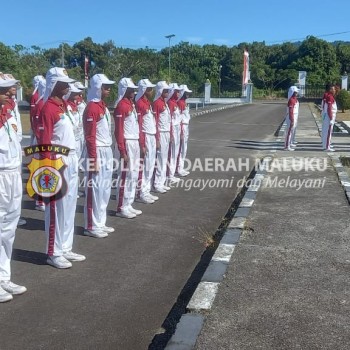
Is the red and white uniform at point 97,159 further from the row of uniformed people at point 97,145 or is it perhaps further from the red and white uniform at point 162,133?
the red and white uniform at point 162,133

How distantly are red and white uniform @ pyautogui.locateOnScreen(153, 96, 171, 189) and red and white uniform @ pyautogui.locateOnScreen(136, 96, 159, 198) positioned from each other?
538 mm

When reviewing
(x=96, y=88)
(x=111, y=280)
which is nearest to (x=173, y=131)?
(x=96, y=88)

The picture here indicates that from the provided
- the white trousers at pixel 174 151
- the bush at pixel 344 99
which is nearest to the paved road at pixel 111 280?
the white trousers at pixel 174 151

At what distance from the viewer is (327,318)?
4215 mm

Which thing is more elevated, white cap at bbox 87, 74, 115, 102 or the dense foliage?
the dense foliage

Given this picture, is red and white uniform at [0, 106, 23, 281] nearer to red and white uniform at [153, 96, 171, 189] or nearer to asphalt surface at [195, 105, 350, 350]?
asphalt surface at [195, 105, 350, 350]

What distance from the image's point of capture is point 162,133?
924cm

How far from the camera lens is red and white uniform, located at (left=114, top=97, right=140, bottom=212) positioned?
Result: 7297 mm

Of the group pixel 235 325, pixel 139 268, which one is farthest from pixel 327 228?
pixel 235 325

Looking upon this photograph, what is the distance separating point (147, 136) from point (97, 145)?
1966 millimetres

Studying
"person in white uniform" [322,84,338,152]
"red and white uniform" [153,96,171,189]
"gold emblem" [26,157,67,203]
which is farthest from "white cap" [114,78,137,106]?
"person in white uniform" [322,84,338,152]

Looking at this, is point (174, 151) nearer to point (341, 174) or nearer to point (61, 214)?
point (341, 174)

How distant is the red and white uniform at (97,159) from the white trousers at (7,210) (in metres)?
1.76

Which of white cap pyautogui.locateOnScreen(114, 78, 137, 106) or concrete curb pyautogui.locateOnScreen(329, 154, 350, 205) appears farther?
concrete curb pyautogui.locateOnScreen(329, 154, 350, 205)
